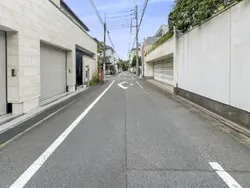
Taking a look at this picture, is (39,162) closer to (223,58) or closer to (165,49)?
(223,58)

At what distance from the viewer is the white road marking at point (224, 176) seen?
3967 millimetres

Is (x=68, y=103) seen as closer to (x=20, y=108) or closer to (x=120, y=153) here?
(x=20, y=108)

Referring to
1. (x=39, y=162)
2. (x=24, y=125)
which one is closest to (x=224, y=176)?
(x=39, y=162)

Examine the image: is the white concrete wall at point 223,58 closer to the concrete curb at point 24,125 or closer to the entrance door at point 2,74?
the concrete curb at point 24,125

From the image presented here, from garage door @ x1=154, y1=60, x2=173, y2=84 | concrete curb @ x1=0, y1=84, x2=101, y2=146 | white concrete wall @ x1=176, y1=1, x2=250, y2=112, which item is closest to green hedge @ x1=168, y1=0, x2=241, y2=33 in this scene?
white concrete wall @ x1=176, y1=1, x2=250, y2=112

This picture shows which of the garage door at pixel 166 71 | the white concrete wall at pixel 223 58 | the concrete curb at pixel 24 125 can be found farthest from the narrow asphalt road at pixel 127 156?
the garage door at pixel 166 71

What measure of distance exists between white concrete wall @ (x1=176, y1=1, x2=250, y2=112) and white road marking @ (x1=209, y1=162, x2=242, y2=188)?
294cm

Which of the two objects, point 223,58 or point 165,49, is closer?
point 223,58

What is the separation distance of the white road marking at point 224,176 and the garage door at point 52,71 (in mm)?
9062

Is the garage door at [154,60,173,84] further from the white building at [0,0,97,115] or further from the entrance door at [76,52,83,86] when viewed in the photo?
the white building at [0,0,97,115]

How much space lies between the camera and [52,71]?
45.6ft

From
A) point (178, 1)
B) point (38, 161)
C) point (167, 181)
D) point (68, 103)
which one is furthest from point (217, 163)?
point (178, 1)

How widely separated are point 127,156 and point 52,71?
9.69m

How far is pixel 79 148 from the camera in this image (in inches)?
227
